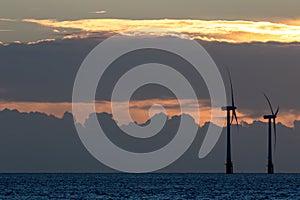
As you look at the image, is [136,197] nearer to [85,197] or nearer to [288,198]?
[85,197]

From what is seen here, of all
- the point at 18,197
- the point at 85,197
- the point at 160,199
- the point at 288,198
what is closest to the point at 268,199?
the point at 288,198

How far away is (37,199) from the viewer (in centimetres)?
17875

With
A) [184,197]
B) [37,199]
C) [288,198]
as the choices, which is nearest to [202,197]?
[184,197]

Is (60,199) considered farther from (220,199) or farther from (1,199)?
(220,199)

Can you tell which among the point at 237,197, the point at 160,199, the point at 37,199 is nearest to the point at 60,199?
the point at 37,199

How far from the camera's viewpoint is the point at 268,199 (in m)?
181

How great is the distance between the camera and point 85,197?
607 feet

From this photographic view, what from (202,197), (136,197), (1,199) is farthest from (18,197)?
(202,197)

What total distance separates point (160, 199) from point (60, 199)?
646 inches

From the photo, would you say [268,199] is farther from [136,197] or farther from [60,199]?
[60,199]

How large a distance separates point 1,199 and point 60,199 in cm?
976

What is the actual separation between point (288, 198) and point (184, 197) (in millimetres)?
17760

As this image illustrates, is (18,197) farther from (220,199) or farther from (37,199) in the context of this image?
(220,199)

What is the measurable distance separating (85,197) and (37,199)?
9695 mm
